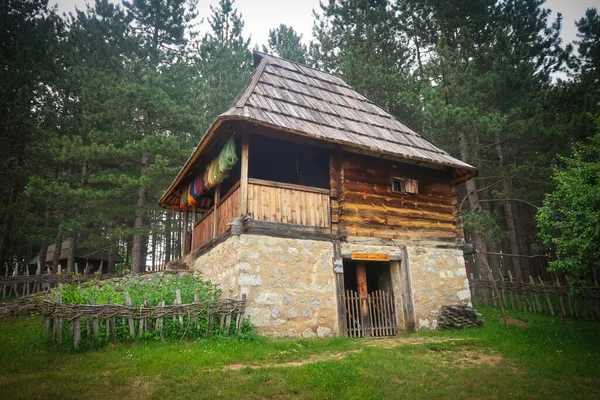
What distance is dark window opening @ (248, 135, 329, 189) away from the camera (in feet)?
39.1

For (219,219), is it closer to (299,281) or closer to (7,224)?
(299,281)

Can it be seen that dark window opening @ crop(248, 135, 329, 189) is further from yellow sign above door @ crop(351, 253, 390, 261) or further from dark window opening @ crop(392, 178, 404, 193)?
yellow sign above door @ crop(351, 253, 390, 261)

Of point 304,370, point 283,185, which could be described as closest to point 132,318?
point 304,370

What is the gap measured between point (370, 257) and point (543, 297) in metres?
8.51

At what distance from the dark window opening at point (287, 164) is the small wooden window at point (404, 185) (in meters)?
2.11

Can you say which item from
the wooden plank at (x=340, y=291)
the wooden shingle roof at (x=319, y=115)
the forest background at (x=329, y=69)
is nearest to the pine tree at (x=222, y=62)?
the forest background at (x=329, y=69)

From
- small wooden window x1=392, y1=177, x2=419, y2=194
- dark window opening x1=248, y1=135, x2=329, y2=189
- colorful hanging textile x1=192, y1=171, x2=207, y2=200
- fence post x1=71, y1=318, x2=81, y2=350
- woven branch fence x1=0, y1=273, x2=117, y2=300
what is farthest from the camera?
woven branch fence x1=0, y1=273, x2=117, y2=300

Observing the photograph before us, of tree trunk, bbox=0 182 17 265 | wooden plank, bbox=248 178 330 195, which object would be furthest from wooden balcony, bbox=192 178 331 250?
tree trunk, bbox=0 182 17 265

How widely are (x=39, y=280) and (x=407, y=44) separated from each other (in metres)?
21.1

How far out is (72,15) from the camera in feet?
71.2

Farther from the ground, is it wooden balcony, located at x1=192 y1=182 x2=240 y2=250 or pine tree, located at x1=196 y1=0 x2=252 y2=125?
pine tree, located at x1=196 y1=0 x2=252 y2=125

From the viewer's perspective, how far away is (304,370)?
584 centimetres

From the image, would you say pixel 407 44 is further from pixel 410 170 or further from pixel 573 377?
pixel 573 377

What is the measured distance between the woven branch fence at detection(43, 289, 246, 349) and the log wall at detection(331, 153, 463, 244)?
360 cm
